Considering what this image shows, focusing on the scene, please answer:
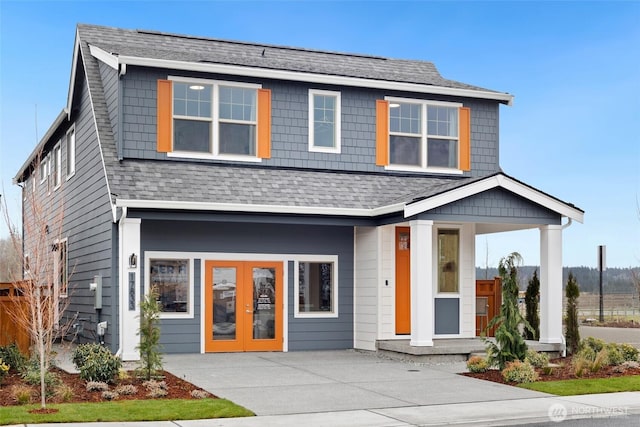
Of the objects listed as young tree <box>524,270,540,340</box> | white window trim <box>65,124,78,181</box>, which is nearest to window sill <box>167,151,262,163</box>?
white window trim <box>65,124,78,181</box>

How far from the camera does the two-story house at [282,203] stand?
1738cm

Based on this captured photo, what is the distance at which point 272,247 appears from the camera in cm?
1897

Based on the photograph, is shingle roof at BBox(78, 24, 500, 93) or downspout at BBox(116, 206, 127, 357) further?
shingle roof at BBox(78, 24, 500, 93)

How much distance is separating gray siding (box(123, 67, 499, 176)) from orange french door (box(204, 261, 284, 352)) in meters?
2.60

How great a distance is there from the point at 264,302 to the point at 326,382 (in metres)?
5.04

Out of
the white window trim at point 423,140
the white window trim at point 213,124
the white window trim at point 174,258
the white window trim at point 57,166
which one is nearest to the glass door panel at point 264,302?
the white window trim at point 174,258

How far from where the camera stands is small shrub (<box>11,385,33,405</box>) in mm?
11617

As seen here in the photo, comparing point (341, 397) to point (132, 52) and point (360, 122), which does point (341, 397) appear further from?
point (132, 52)

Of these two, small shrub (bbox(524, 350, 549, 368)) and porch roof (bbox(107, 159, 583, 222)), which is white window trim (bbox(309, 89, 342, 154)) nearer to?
porch roof (bbox(107, 159, 583, 222))

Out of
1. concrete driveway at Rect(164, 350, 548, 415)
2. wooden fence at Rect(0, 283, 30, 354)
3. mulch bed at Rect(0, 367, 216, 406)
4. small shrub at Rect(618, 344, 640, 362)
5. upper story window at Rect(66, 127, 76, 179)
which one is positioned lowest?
concrete driveway at Rect(164, 350, 548, 415)

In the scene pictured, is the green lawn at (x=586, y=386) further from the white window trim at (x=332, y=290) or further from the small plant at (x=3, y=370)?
the small plant at (x=3, y=370)

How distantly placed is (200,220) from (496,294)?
27.9 ft

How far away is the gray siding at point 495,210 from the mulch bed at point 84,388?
256 inches

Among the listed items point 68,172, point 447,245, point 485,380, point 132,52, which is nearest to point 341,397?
point 485,380
